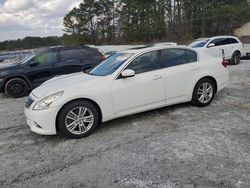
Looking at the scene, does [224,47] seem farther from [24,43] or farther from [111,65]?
[24,43]

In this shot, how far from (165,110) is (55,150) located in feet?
8.58

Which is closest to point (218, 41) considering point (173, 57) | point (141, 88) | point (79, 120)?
point (173, 57)

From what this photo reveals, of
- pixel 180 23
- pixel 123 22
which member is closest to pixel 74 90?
pixel 180 23

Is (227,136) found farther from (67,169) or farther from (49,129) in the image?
(49,129)

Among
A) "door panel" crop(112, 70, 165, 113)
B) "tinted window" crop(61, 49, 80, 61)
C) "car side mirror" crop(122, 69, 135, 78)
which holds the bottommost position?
"door panel" crop(112, 70, 165, 113)

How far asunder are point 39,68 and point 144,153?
20.7ft

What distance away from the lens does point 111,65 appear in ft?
18.3

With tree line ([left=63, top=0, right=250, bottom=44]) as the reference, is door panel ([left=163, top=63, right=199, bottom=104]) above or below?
below

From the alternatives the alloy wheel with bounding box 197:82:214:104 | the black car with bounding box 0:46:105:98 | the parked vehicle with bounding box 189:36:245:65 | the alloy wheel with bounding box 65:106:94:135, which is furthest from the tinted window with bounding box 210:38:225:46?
the alloy wheel with bounding box 65:106:94:135

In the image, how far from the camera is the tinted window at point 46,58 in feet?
30.9

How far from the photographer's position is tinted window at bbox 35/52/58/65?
942 cm

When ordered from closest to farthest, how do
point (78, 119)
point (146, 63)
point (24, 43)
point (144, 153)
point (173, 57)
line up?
point (144, 153) → point (78, 119) → point (146, 63) → point (173, 57) → point (24, 43)

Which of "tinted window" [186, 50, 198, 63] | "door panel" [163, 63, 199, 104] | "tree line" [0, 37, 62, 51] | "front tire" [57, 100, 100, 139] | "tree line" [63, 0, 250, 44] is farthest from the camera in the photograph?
"tree line" [0, 37, 62, 51]

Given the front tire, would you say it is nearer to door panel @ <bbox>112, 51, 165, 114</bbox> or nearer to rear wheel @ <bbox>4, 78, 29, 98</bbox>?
door panel @ <bbox>112, 51, 165, 114</bbox>
